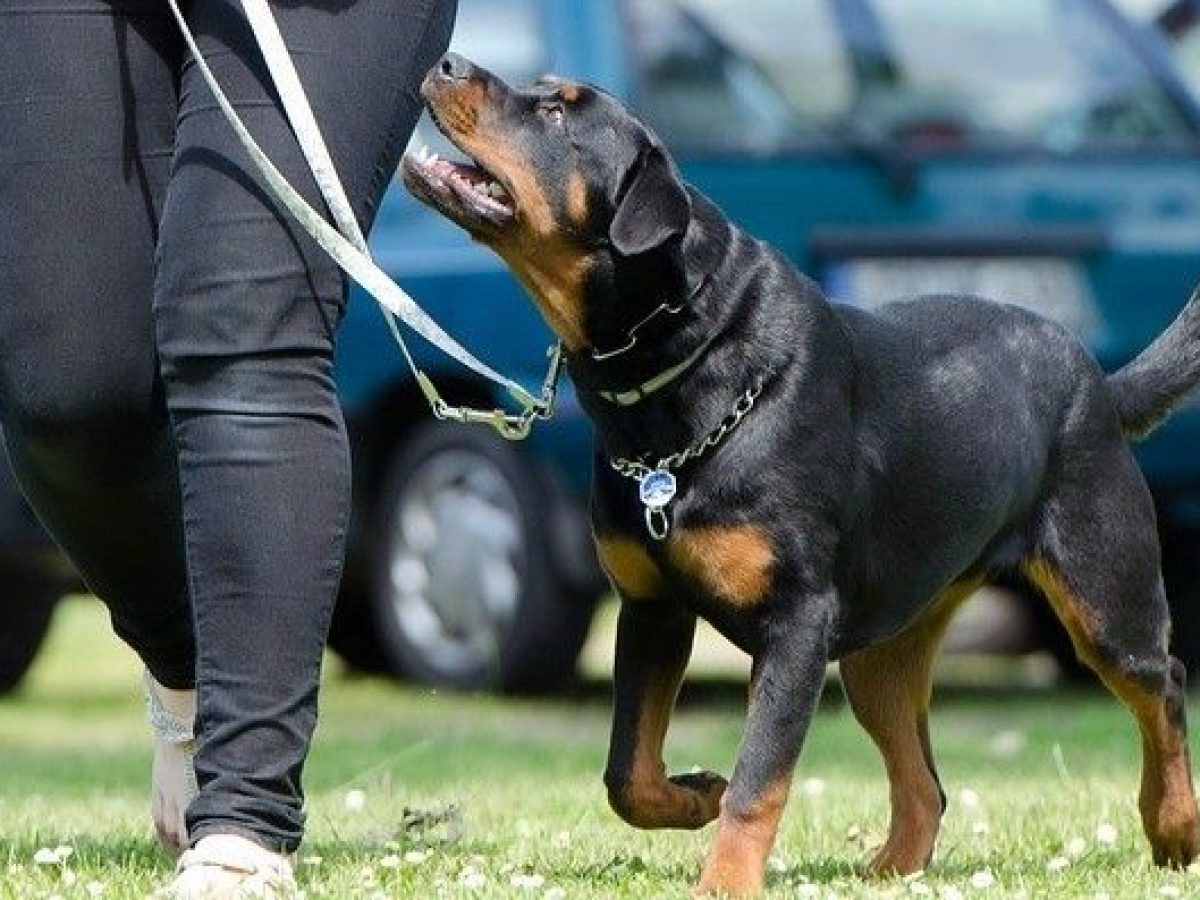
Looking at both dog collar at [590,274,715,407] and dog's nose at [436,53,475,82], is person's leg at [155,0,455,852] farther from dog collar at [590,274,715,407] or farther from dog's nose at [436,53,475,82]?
dog collar at [590,274,715,407]

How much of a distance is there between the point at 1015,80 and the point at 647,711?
539cm

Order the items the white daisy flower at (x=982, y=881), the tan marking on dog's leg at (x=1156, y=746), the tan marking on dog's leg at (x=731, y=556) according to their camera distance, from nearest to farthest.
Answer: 1. the tan marking on dog's leg at (x=731, y=556)
2. the white daisy flower at (x=982, y=881)
3. the tan marking on dog's leg at (x=1156, y=746)

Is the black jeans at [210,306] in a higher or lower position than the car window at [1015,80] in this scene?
higher

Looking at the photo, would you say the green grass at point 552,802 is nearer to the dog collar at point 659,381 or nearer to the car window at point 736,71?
the dog collar at point 659,381

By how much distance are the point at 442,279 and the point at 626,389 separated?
4.88 meters

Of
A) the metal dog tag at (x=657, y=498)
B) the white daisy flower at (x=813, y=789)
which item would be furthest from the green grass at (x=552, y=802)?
the metal dog tag at (x=657, y=498)

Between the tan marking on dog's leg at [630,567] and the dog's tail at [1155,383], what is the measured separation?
3.84ft

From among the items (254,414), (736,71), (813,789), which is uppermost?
(254,414)

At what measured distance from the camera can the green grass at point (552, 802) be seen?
5.17 metres

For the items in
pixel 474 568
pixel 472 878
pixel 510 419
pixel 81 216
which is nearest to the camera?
pixel 81 216

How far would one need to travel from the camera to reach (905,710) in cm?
579

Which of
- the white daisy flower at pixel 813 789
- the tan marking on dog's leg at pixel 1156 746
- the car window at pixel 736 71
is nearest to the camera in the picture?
the tan marking on dog's leg at pixel 1156 746

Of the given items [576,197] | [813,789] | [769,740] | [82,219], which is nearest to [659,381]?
[576,197]

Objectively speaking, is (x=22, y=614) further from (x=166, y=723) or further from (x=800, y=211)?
(x=166, y=723)
